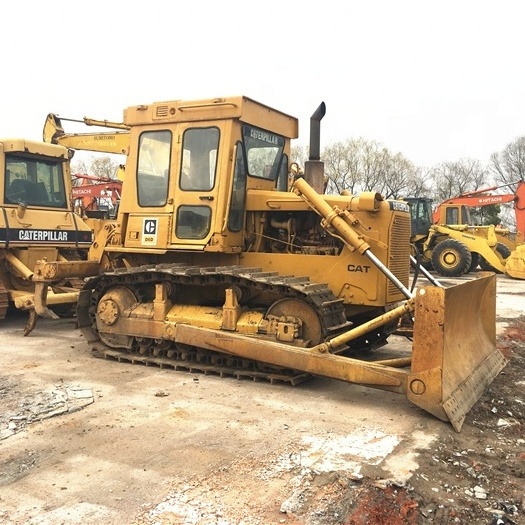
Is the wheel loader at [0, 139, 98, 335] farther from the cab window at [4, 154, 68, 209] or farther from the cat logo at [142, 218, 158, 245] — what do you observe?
the cat logo at [142, 218, 158, 245]

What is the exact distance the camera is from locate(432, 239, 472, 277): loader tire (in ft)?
65.0

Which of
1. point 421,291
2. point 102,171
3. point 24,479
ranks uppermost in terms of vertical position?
point 102,171

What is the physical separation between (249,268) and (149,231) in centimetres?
148

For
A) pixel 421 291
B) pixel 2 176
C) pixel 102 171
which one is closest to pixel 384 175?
pixel 102 171

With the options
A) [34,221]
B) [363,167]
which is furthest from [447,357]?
[363,167]

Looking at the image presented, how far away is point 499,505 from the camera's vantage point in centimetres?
350

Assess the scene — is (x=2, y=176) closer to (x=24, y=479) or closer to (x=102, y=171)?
(x=24, y=479)

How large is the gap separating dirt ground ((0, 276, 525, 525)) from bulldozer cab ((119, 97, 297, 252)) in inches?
66.2

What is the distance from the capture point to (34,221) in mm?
9828

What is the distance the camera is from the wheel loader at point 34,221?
9.35 m

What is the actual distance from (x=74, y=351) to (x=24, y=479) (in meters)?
3.82

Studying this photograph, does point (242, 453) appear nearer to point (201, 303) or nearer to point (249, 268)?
point (249, 268)

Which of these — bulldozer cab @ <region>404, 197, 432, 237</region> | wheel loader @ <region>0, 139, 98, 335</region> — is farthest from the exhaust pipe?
bulldozer cab @ <region>404, 197, 432, 237</region>

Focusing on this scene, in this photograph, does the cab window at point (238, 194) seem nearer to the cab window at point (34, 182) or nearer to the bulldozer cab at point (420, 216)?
the cab window at point (34, 182)
